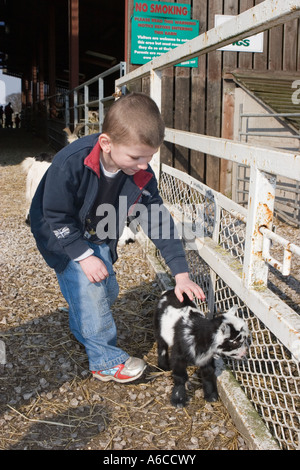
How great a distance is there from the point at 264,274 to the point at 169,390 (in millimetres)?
925

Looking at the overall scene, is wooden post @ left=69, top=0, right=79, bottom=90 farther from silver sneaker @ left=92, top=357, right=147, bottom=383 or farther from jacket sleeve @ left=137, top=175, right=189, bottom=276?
silver sneaker @ left=92, top=357, right=147, bottom=383

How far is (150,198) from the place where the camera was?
9.25 ft

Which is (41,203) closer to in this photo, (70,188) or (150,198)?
(70,188)

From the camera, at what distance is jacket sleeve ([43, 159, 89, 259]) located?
238 cm

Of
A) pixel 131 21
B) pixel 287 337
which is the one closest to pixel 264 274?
pixel 287 337

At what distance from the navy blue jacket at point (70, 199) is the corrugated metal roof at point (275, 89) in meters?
5.32

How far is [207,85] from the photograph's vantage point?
7.40 meters

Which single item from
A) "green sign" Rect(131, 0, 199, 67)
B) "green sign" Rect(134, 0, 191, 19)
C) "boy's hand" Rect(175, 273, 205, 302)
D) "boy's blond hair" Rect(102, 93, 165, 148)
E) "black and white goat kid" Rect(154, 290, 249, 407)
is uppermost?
"green sign" Rect(134, 0, 191, 19)

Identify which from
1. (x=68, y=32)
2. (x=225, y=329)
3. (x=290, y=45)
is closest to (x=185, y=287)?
(x=225, y=329)

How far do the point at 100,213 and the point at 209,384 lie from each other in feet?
3.60

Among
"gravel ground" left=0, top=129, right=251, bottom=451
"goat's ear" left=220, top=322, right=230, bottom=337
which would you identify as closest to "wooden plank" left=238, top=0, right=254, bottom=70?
"gravel ground" left=0, top=129, right=251, bottom=451

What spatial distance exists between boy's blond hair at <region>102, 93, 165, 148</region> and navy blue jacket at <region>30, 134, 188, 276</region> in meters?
0.25

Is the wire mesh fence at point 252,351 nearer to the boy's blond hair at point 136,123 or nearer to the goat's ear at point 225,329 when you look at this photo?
the goat's ear at point 225,329

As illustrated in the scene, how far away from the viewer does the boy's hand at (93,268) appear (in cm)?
244
